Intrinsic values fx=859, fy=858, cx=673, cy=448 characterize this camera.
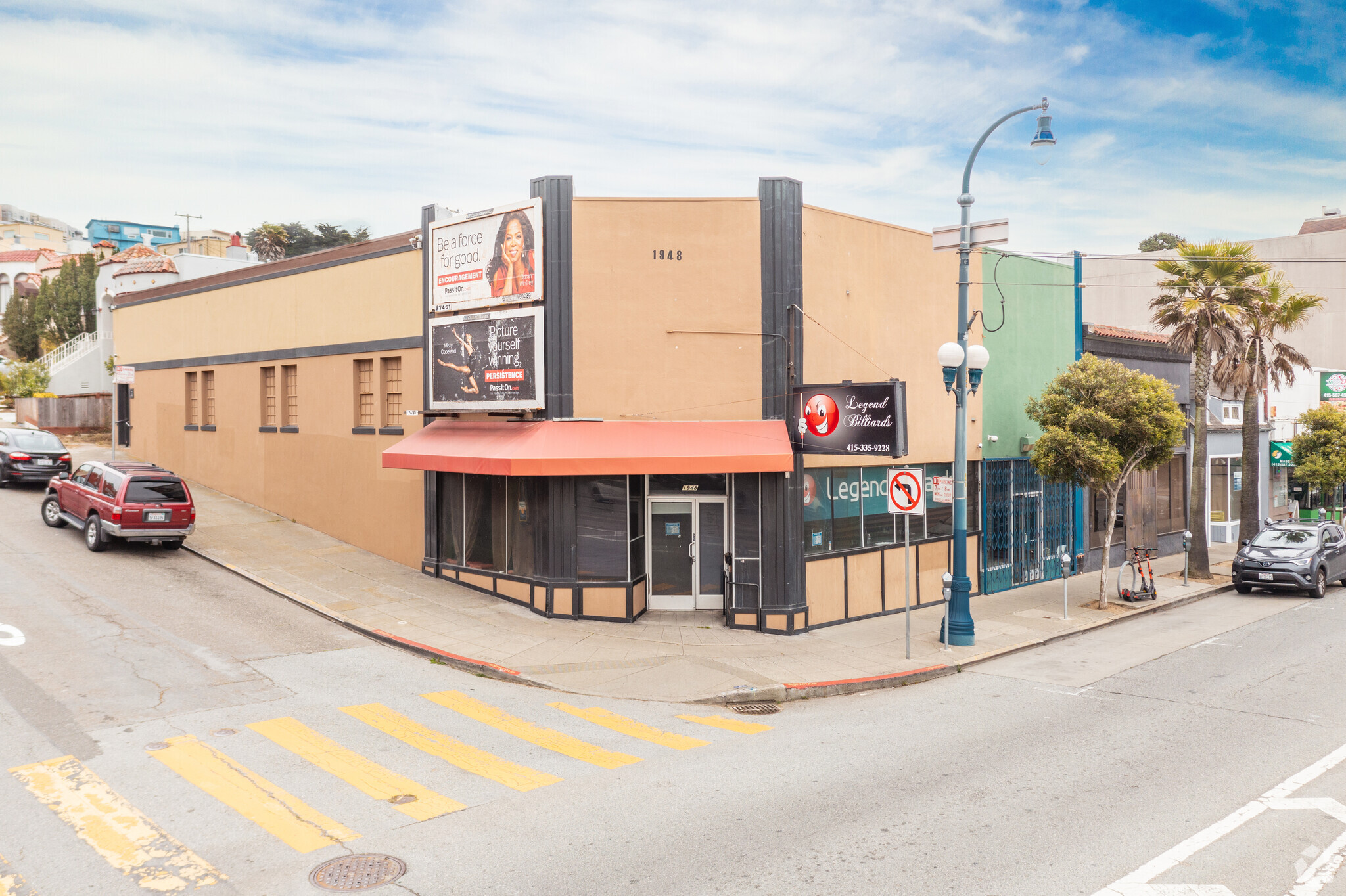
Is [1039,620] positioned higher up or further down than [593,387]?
further down

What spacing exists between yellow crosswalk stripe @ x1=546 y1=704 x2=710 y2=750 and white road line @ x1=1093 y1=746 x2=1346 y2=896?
15.3 ft

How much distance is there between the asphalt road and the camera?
21.9ft

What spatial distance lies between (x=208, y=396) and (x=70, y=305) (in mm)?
35711

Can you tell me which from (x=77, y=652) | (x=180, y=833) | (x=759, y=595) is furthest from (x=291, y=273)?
(x=180, y=833)

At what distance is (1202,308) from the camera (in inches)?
893

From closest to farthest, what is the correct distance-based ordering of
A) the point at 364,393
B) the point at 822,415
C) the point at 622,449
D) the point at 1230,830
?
the point at 1230,830, the point at 622,449, the point at 822,415, the point at 364,393

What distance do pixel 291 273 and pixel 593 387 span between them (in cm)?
1098

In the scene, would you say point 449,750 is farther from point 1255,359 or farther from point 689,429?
point 1255,359

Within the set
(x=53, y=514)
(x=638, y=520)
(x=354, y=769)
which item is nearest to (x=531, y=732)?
(x=354, y=769)

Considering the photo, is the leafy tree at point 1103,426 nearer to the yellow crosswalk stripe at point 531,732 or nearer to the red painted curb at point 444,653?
the red painted curb at point 444,653

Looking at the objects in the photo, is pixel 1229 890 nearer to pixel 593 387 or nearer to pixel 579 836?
pixel 579 836

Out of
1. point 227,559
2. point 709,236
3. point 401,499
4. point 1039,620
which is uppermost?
point 709,236

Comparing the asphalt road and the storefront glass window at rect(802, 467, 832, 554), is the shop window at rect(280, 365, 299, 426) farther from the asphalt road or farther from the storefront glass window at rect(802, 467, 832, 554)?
the storefront glass window at rect(802, 467, 832, 554)

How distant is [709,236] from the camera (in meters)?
15.9
